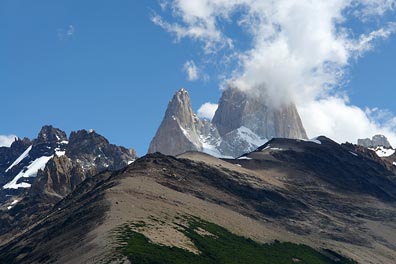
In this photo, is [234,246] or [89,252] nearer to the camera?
[89,252]

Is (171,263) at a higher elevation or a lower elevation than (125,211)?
lower

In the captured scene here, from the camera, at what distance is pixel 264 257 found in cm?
19338

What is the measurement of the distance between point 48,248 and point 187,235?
3692cm

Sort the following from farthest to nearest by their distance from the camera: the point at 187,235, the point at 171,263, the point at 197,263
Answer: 1. the point at 187,235
2. the point at 197,263
3. the point at 171,263

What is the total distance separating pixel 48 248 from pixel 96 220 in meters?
14.4

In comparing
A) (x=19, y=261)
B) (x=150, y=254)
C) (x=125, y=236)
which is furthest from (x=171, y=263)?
(x=19, y=261)

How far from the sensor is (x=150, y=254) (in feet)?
494

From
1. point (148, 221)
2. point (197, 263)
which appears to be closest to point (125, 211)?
point (148, 221)

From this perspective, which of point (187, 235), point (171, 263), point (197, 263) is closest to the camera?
point (171, 263)

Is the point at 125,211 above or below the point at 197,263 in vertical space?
above

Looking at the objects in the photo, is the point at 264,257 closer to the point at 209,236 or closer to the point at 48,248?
the point at 209,236

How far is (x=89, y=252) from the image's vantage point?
152125 millimetres

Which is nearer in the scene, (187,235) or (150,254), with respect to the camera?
(150,254)

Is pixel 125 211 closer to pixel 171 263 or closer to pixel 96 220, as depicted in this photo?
pixel 96 220
